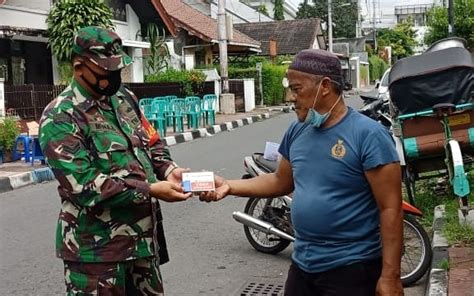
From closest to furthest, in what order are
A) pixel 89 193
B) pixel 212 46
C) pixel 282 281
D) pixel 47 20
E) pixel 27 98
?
pixel 89 193
pixel 282 281
pixel 27 98
pixel 47 20
pixel 212 46

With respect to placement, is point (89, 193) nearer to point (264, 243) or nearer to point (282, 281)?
point (282, 281)

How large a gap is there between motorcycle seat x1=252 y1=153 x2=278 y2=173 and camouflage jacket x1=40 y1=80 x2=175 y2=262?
8.56 feet

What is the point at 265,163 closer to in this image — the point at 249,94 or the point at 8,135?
the point at 8,135

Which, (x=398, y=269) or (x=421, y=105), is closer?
(x=398, y=269)

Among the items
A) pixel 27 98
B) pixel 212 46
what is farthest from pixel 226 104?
pixel 27 98

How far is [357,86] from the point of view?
5150 centimetres

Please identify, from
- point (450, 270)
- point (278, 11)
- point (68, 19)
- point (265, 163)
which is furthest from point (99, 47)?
point (278, 11)

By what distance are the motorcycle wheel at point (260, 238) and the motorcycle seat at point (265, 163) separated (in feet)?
1.34

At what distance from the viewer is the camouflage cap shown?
8.60 ft

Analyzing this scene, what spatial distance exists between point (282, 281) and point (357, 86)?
47.6 meters

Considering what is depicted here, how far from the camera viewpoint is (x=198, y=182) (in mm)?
2844

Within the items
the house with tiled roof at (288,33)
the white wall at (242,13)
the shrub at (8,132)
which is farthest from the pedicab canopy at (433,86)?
the white wall at (242,13)

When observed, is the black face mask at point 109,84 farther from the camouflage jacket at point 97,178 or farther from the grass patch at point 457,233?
the grass patch at point 457,233

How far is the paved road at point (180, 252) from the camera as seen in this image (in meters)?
5.11
